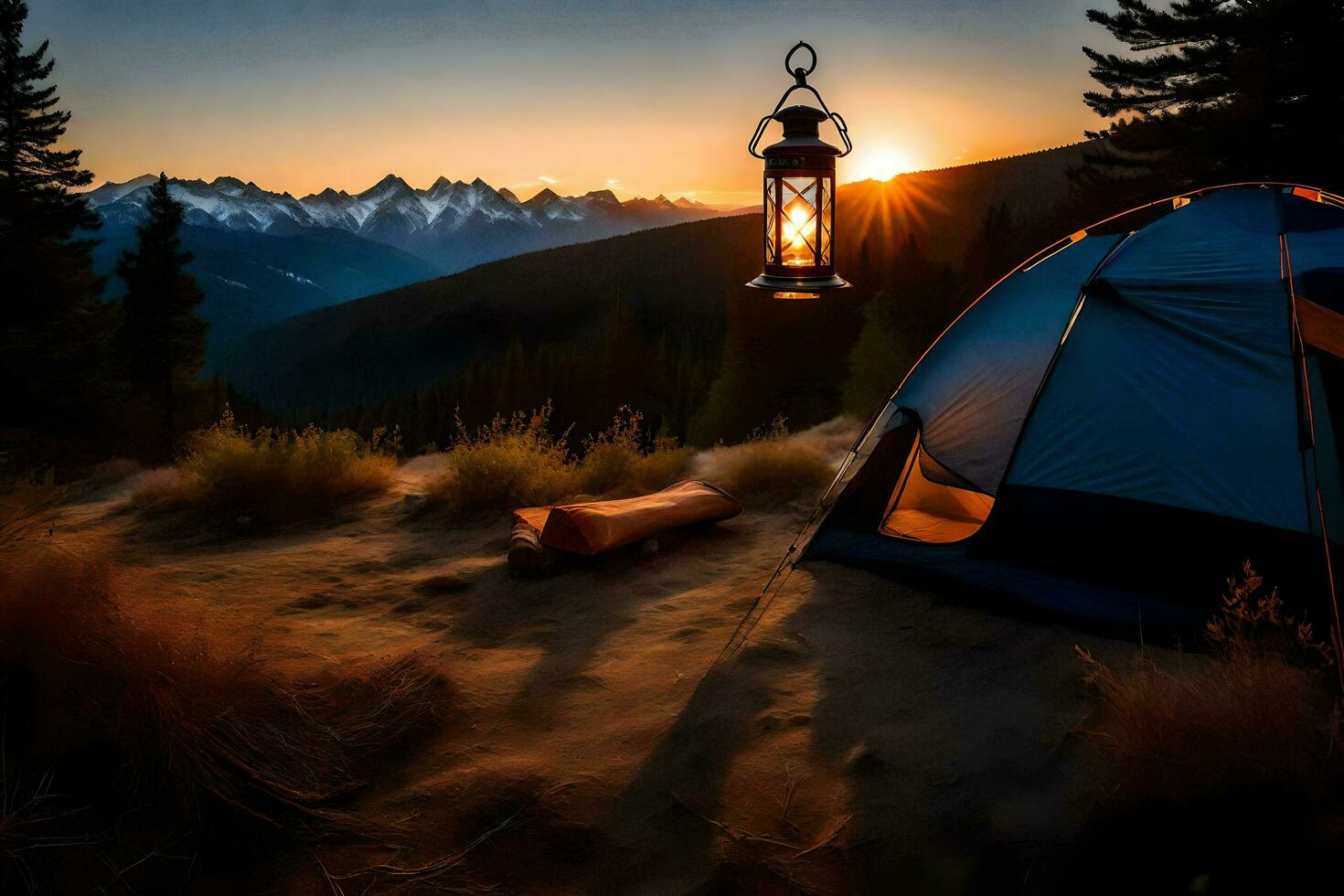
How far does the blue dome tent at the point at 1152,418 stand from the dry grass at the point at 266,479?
5.74m

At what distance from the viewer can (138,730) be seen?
2887 mm

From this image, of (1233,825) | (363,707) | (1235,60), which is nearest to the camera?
(1233,825)

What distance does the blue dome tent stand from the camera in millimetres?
4043

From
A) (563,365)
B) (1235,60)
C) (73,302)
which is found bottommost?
→ (563,365)

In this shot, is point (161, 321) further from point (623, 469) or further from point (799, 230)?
point (799, 230)

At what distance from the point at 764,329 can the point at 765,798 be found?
95.0 feet

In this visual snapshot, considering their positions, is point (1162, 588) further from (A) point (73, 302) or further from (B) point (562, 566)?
(A) point (73, 302)

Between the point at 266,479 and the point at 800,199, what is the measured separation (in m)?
6.74

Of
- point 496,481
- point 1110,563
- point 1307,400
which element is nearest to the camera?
point 1307,400

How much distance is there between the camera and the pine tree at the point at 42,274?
946 inches

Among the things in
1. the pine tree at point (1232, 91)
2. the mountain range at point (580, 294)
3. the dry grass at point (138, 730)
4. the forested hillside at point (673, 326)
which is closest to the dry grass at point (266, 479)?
the dry grass at point (138, 730)

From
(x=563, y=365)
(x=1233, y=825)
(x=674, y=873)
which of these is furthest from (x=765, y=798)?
(x=563, y=365)

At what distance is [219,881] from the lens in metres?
2.68

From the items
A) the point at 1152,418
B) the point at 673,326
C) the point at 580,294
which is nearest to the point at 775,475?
Answer: the point at 1152,418
